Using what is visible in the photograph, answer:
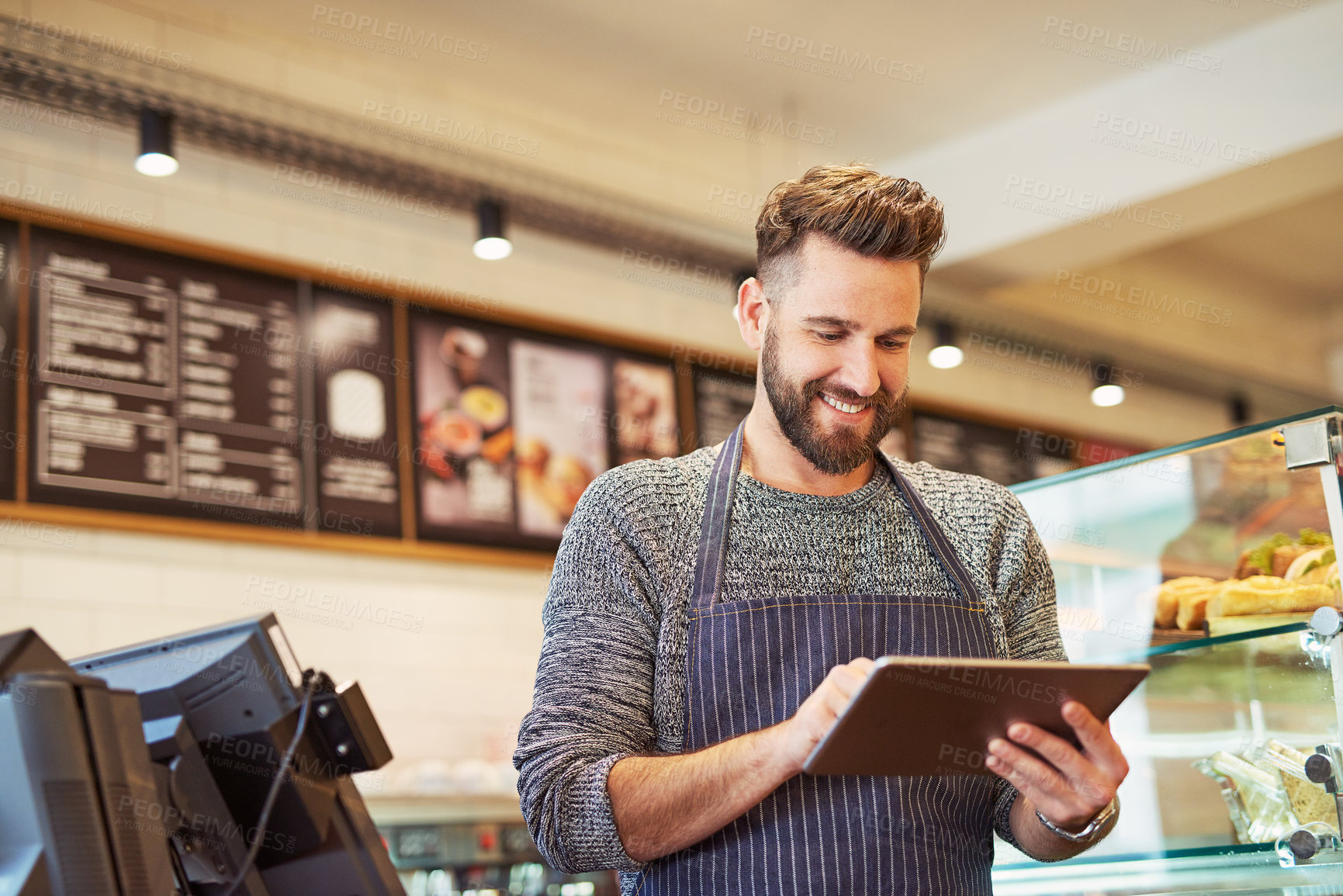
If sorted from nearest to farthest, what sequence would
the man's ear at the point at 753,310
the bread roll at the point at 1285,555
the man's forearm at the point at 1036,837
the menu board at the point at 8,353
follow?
the man's forearm at the point at 1036,837
the man's ear at the point at 753,310
the bread roll at the point at 1285,555
the menu board at the point at 8,353

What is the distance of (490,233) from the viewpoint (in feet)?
12.7

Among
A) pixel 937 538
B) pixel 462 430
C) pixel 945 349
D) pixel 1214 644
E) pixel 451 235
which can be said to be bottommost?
pixel 1214 644

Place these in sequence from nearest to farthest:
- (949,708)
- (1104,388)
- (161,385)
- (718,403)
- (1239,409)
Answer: (949,708) → (161,385) → (718,403) → (1104,388) → (1239,409)

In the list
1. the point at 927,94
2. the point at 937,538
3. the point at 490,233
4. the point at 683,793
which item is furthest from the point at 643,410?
the point at 683,793

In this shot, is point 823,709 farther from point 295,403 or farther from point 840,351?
point 295,403

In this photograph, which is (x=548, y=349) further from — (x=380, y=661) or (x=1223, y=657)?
(x=1223, y=657)

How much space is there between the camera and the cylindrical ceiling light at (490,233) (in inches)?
151

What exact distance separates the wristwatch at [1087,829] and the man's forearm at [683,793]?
30cm

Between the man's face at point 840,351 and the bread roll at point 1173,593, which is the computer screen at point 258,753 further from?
the bread roll at point 1173,593

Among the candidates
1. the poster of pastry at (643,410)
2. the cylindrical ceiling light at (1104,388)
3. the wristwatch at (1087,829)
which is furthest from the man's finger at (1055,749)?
the cylindrical ceiling light at (1104,388)

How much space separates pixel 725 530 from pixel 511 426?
8.19 ft

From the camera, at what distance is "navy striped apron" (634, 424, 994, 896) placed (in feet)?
4.71

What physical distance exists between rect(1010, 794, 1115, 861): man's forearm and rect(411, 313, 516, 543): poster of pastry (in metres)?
2.48

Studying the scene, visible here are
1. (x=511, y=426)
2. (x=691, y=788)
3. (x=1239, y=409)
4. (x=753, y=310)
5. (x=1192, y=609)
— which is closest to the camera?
(x=691, y=788)
